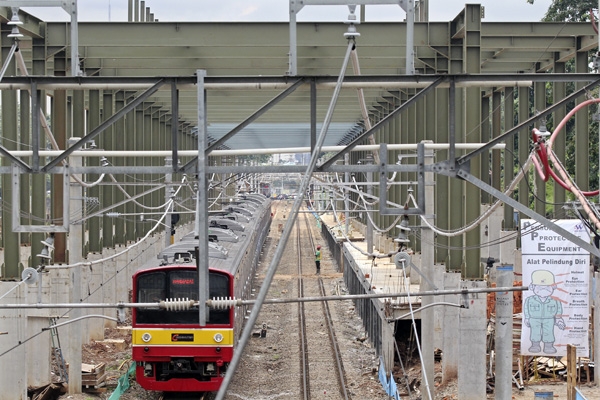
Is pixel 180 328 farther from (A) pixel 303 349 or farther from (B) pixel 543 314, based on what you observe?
(A) pixel 303 349

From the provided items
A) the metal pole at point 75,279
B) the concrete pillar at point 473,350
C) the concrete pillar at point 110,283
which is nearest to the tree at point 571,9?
the concrete pillar at point 110,283

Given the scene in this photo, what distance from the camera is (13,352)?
15.4 m

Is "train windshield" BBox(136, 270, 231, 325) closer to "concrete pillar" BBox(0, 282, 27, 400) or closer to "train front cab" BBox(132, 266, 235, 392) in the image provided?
"train front cab" BBox(132, 266, 235, 392)

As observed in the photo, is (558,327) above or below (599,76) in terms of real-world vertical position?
below

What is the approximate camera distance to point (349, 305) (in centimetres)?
2902

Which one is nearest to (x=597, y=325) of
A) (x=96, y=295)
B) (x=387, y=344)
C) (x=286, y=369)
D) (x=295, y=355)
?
(x=387, y=344)

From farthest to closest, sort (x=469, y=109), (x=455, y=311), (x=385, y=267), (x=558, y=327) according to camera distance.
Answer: (x=385, y=267), (x=455, y=311), (x=469, y=109), (x=558, y=327)

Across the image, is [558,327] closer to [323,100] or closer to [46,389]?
[46,389]

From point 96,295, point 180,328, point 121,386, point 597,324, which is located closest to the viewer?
point 180,328

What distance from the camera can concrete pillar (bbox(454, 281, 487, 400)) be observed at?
50.8ft

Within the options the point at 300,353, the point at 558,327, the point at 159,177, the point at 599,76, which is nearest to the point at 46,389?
the point at 300,353

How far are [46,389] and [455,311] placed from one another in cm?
782

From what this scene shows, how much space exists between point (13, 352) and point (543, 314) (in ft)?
29.2

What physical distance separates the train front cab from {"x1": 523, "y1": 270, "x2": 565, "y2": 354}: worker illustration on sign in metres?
4.77
